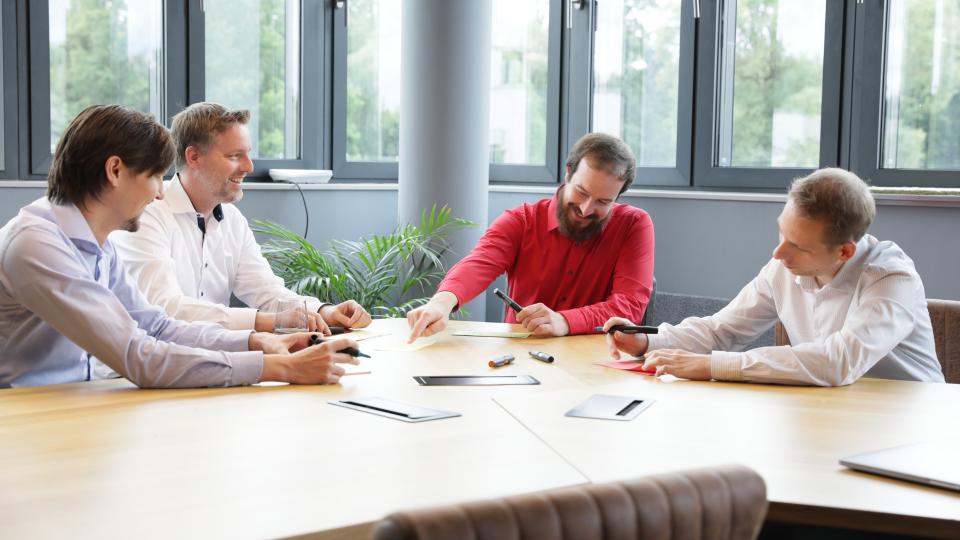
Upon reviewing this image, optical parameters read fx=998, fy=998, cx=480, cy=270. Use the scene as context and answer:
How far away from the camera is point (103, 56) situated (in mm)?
5000

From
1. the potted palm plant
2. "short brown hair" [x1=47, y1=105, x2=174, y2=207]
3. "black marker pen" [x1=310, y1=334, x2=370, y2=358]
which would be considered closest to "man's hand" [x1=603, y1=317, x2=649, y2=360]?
"black marker pen" [x1=310, y1=334, x2=370, y2=358]

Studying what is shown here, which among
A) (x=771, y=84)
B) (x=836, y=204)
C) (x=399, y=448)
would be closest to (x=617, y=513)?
(x=399, y=448)

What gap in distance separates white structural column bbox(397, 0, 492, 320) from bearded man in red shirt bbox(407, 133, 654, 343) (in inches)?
57.0

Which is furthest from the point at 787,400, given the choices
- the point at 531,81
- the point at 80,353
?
the point at 531,81

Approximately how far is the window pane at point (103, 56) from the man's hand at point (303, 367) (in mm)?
3042

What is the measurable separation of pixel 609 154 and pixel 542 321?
712mm

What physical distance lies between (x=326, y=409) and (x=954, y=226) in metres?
3.11

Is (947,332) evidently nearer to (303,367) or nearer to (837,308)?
(837,308)

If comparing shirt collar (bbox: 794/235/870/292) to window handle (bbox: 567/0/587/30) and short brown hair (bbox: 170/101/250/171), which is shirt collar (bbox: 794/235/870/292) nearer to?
short brown hair (bbox: 170/101/250/171)

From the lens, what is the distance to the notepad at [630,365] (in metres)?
2.64

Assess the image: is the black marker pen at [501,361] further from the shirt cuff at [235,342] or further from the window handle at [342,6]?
the window handle at [342,6]

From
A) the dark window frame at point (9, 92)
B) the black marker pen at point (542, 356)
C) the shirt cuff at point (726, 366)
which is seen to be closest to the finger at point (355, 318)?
the black marker pen at point (542, 356)

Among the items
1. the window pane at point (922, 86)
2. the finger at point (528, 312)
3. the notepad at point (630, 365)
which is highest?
the window pane at point (922, 86)

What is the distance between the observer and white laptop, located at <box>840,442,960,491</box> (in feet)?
5.54
